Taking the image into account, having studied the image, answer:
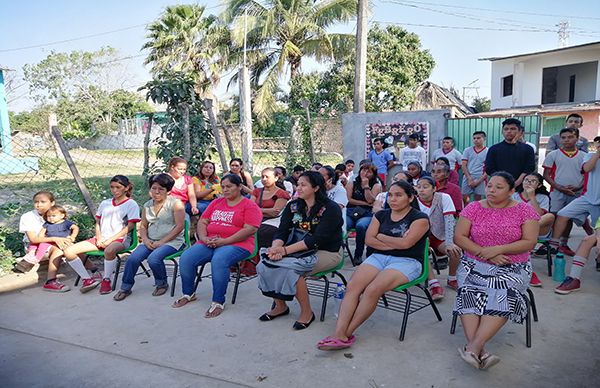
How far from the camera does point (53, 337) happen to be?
12.8ft

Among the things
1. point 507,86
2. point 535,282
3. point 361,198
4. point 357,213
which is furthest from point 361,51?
point 507,86

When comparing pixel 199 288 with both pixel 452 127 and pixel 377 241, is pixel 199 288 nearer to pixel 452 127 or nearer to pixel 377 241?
pixel 377 241

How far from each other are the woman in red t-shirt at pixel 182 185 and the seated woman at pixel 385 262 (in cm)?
295

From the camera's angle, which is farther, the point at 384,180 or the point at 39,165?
the point at 384,180

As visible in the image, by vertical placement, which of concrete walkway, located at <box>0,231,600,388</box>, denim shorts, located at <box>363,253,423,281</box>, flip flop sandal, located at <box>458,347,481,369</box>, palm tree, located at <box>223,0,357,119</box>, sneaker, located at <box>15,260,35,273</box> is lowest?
concrete walkway, located at <box>0,231,600,388</box>

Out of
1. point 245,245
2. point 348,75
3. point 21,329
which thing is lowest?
point 21,329

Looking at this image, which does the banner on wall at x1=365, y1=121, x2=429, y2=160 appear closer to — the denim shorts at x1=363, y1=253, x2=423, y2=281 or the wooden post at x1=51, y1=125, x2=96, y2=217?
the wooden post at x1=51, y1=125, x2=96, y2=217

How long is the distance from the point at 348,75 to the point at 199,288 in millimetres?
15986

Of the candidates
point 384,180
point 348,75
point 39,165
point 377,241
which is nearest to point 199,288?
point 377,241

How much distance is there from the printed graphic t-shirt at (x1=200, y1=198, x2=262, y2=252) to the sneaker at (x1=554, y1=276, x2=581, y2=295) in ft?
9.56

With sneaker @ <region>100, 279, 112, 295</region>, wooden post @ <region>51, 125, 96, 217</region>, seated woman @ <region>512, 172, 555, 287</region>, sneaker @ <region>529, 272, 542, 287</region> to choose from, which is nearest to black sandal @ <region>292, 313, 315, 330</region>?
sneaker @ <region>100, 279, 112, 295</region>

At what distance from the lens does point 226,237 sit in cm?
462

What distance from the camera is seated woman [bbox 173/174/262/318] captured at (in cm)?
448

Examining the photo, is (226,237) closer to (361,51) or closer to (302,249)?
(302,249)
